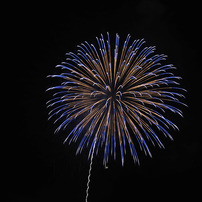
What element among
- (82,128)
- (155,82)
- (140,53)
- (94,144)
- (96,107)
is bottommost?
(94,144)

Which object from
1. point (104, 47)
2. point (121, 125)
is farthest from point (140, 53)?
point (121, 125)

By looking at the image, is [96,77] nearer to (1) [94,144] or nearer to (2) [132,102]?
(2) [132,102]

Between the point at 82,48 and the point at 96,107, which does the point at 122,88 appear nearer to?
the point at 96,107

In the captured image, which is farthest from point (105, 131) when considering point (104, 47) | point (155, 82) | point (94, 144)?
point (104, 47)

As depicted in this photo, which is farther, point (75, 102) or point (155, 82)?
point (75, 102)

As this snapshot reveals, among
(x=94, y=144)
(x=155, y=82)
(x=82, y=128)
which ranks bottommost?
(x=94, y=144)

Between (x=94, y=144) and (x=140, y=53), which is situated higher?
(x=140, y=53)

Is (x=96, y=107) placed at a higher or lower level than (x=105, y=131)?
higher

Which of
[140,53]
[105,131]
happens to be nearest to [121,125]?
[105,131]
